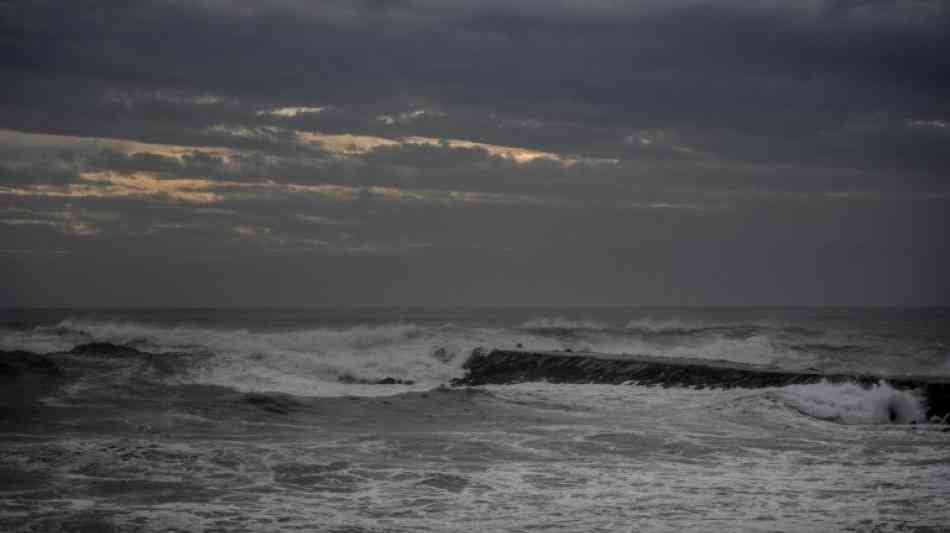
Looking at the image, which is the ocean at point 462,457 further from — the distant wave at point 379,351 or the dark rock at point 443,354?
the dark rock at point 443,354

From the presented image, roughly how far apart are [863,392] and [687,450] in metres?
7.43

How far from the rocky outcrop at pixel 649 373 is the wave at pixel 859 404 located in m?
0.36

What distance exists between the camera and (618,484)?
33.7ft

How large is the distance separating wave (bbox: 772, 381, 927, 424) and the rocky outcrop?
36cm

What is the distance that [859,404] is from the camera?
17797mm

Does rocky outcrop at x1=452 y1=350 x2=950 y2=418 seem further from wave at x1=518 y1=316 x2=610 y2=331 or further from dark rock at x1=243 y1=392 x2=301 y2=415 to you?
wave at x1=518 y1=316 x2=610 y2=331

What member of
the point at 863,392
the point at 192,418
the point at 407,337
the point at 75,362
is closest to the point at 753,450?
the point at 863,392

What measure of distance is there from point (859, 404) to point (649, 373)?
6.85 meters

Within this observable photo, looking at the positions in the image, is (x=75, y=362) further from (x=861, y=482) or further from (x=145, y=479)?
(x=861, y=482)

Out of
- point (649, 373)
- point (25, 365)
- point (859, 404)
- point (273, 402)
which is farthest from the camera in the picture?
point (25, 365)

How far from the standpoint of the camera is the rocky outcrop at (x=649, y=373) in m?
18.9

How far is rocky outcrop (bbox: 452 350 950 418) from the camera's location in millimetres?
18875

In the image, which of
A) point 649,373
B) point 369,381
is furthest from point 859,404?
point 369,381

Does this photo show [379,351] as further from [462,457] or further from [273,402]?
[462,457]
